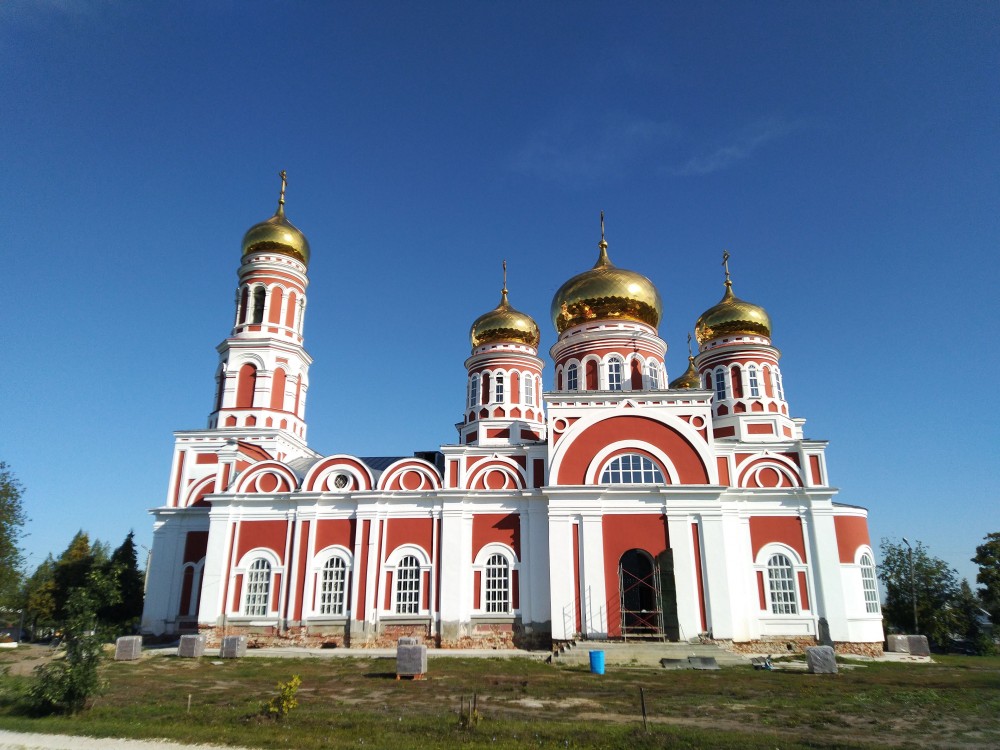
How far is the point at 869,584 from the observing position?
75.5ft

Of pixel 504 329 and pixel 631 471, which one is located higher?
pixel 504 329

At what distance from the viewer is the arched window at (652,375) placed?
1073 inches

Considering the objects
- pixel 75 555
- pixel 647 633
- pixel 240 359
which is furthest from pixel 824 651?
pixel 75 555

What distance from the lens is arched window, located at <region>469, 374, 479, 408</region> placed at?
99.3ft

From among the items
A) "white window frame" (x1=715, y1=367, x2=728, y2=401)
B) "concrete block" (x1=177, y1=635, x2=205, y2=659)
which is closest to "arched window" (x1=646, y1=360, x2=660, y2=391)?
"white window frame" (x1=715, y1=367, x2=728, y2=401)

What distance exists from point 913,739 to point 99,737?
11102 millimetres

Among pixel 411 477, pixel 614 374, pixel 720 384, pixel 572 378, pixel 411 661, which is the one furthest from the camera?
pixel 720 384

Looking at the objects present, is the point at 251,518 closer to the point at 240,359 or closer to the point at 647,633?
the point at 240,359

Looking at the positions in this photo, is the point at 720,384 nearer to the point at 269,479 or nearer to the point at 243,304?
the point at 269,479

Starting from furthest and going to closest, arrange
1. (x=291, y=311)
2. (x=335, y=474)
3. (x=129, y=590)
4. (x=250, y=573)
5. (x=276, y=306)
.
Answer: (x=129, y=590)
(x=291, y=311)
(x=276, y=306)
(x=335, y=474)
(x=250, y=573)

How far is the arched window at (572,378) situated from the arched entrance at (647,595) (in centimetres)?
773

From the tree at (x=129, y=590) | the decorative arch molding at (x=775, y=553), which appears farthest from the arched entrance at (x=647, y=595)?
the tree at (x=129, y=590)

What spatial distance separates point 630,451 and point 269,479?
13.1m

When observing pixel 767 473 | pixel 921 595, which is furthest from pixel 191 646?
pixel 921 595
